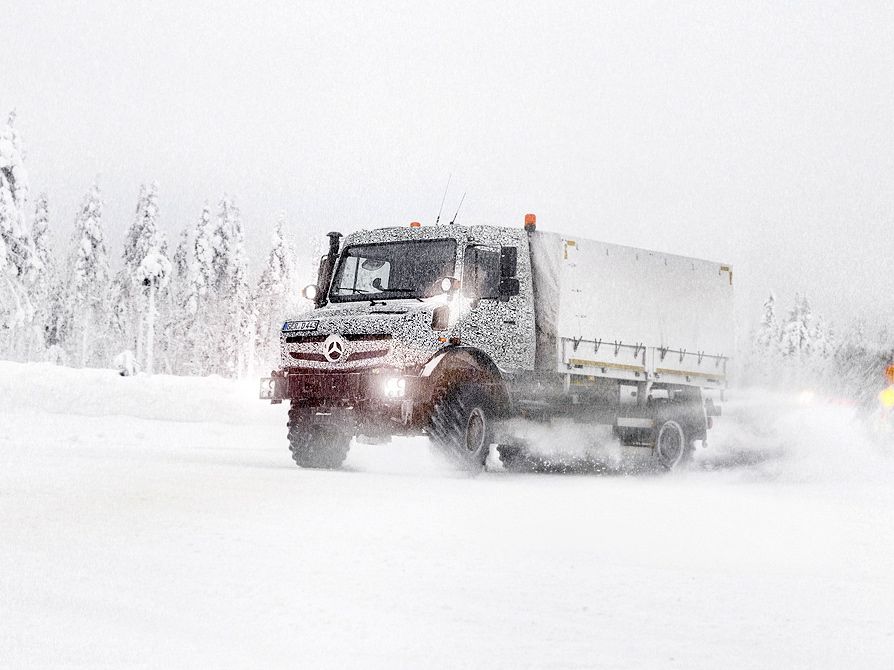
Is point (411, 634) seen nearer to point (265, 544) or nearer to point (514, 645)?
point (514, 645)

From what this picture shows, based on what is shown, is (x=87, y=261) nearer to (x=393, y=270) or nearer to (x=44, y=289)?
(x=44, y=289)

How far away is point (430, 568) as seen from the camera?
21.5ft

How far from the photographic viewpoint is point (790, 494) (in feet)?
40.5

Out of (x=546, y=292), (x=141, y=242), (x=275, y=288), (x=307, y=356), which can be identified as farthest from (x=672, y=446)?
(x=275, y=288)

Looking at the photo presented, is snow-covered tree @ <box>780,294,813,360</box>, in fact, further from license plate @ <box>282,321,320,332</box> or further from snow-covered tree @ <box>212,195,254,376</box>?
license plate @ <box>282,321,320,332</box>

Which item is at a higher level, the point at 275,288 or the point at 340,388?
the point at 275,288

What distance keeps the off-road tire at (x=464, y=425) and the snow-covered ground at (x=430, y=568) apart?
1.17ft

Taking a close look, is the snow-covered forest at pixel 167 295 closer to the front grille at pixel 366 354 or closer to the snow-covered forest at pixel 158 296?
the snow-covered forest at pixel 158 296

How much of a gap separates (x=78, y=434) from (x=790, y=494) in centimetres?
1247

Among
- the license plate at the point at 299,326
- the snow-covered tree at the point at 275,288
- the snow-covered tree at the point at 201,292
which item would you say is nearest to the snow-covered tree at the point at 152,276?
the snow-covered tree at the point at 201,292

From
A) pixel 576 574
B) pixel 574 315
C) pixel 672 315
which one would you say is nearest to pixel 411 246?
pixel 574 315

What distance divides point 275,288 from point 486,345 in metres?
61.0

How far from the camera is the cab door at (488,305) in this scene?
13898 millimetres

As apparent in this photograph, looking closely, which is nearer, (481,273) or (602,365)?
(481,273)
